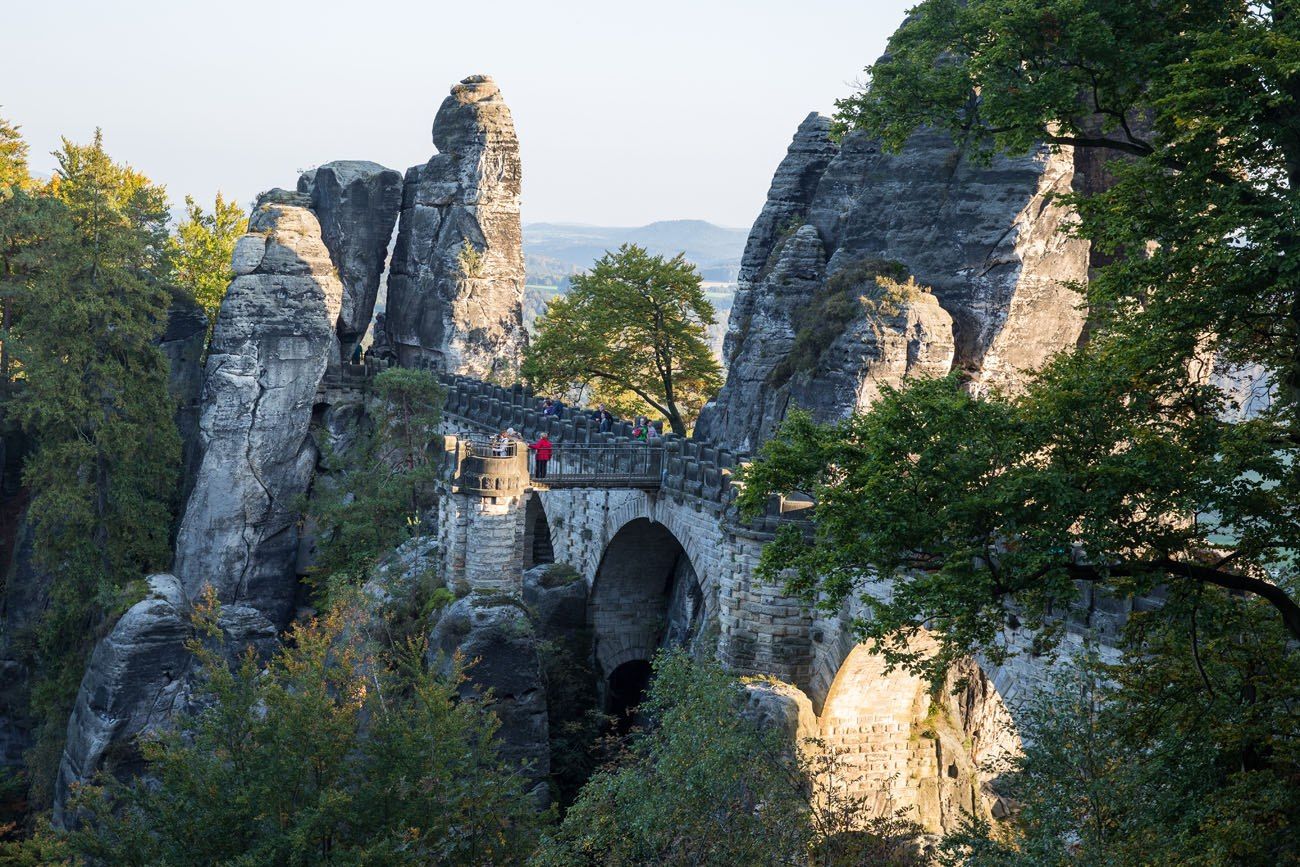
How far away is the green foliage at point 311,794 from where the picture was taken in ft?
57.7

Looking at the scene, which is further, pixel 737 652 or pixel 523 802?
pixel 737 652

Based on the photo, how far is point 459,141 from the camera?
2000 inches

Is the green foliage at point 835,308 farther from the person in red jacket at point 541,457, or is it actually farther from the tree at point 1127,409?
the tree at point 1127,409

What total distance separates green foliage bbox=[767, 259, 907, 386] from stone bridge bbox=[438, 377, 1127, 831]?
13.1 ft

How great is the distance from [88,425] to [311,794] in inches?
1007

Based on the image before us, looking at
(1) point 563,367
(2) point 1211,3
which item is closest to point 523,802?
(2) point 1211,3

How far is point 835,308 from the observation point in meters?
30.0

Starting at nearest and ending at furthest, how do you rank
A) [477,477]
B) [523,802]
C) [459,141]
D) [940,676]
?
[940,676]
[523,802]
[477,477]
[459,141]

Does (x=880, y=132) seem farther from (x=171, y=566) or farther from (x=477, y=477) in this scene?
(x=171, y=566)

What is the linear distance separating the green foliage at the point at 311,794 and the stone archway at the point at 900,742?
651cm

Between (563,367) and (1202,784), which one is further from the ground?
(563,367)

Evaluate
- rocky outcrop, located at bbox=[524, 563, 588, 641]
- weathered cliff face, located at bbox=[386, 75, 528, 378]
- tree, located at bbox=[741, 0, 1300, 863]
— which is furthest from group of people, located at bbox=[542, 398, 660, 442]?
tree, located at bbox=[741, 0, 1300, 863]

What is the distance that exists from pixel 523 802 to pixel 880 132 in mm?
12241

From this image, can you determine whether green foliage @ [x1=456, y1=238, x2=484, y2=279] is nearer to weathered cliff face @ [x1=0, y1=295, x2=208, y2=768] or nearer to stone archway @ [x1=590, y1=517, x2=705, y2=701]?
weathered cliff face @ [x1=0, y1=295, x2=208, y2=768]
